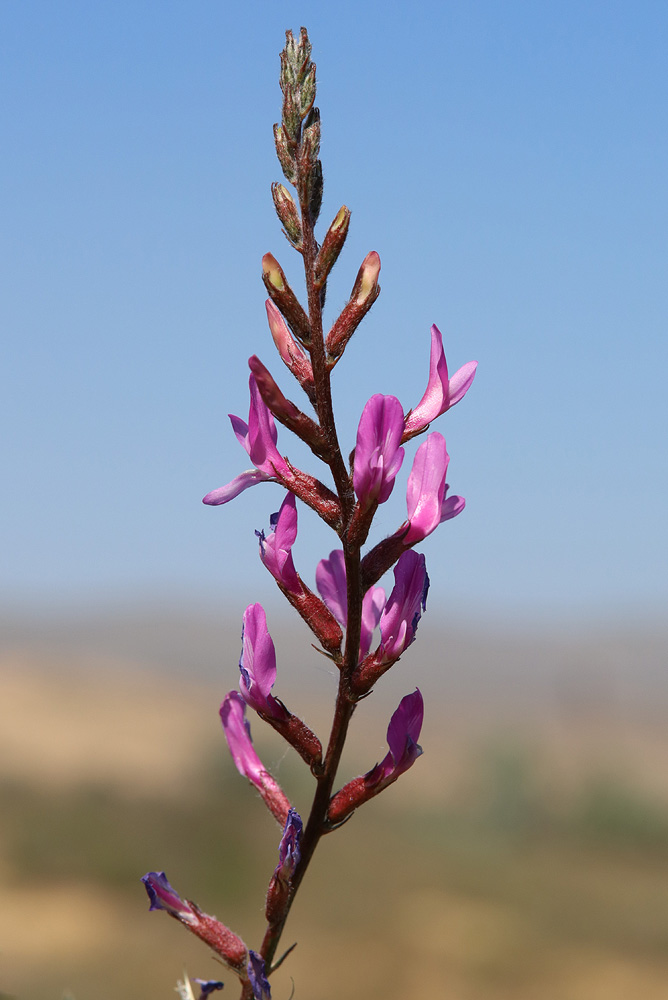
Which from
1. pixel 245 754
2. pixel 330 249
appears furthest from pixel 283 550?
pixel 330 249

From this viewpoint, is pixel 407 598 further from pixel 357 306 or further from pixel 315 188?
pixel 315 188

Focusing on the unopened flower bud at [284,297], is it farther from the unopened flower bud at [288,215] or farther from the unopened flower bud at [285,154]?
the unopened flower bud at [285,154]

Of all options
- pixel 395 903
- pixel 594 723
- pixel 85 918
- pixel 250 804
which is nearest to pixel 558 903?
pixel 395 903

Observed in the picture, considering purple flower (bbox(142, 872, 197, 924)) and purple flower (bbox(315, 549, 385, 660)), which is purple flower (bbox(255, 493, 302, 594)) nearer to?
purple flower (bbox(315, 549, 385, 660))

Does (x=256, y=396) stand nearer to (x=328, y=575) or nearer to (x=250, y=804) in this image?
(x=328, y=575)

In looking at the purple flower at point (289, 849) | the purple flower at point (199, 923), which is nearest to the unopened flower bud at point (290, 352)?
the purple flower at point (289, 849)

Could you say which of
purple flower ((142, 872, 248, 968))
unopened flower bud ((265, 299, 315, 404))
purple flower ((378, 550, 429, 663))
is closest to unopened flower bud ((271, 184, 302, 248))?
unopened flower bud ((265, 299, 315, 404))
